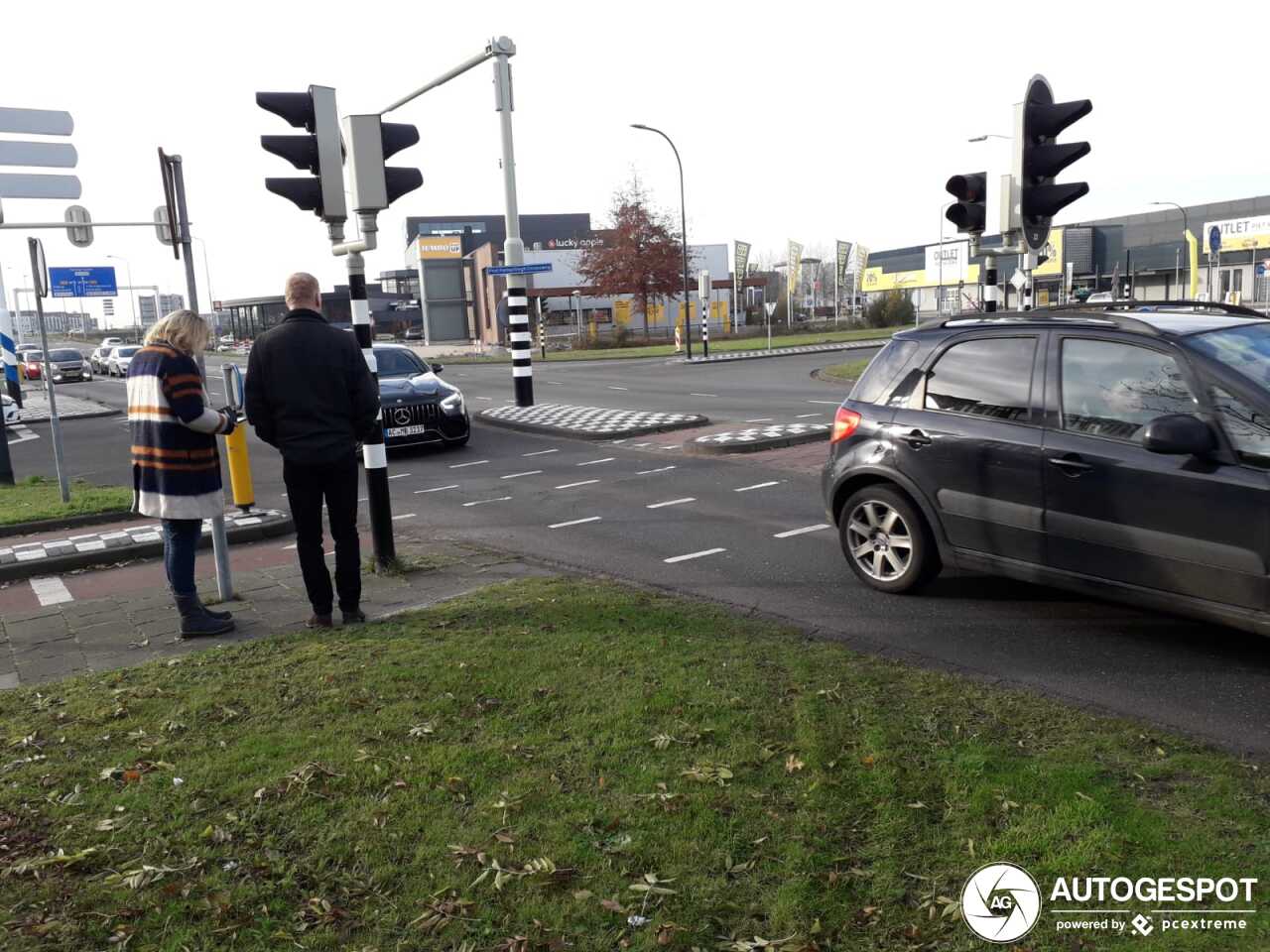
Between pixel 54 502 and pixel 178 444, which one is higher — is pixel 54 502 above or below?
below

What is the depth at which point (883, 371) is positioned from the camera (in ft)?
21.0

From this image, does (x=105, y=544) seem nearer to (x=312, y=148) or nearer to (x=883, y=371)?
(x=312, y=148)

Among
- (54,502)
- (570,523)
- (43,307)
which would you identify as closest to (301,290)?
(570,523)

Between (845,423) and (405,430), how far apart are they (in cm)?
856

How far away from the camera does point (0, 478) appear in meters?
12.5

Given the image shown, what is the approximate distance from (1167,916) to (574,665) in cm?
271

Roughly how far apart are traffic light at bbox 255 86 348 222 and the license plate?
7417 mm

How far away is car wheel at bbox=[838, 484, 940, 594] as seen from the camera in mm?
6020

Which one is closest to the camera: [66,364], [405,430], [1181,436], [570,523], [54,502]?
[1181,436]

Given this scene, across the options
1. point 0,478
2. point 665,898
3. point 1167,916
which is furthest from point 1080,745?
point 0,478

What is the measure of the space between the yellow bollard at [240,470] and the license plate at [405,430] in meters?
4.08

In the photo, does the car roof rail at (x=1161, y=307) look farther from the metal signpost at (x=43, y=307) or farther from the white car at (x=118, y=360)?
the white car at (x=118, y=360)

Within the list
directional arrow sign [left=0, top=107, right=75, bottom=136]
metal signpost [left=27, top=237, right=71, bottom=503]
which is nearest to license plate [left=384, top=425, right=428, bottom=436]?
metal signpost [left=27, top=237, right=71, bottom=503]

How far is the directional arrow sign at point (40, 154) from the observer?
38.8 ft
